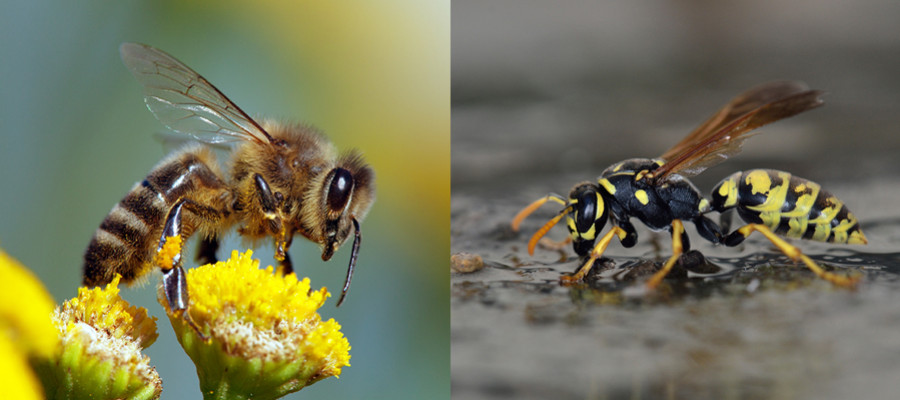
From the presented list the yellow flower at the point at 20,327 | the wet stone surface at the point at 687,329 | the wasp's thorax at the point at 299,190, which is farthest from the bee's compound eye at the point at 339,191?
the yellow flower at the point at 20,327

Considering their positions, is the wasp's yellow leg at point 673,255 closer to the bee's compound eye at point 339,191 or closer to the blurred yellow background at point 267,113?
the bee's compound eye at point 339,191

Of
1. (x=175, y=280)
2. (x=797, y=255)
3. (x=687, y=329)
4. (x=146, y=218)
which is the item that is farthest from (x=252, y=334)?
(x=797, y=255)

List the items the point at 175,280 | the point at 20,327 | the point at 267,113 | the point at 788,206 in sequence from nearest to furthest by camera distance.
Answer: the point at 20,327 → the point at 175,280 → the point at 788,206 → the point at 267,113

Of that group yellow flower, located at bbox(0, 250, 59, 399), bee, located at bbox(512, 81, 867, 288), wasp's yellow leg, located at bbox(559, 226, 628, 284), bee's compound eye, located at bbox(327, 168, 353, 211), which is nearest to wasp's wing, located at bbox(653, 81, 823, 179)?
bee, located at bbox(512, 81, 867, 288)

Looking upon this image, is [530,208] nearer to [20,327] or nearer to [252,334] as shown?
[252,334]

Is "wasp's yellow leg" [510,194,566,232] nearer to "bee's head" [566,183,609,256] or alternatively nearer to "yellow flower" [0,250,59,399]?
"bee's head" [566,183,609,256]

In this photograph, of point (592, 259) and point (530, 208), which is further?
point (530, 208)
